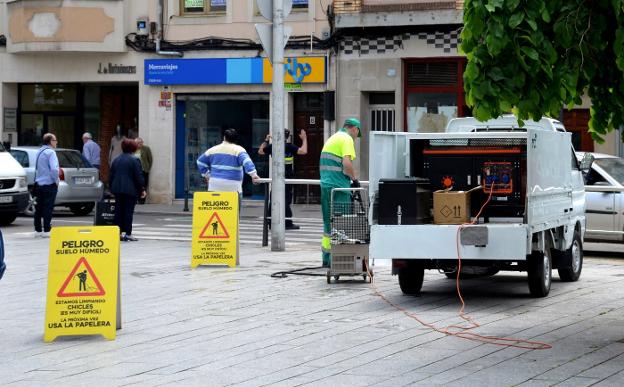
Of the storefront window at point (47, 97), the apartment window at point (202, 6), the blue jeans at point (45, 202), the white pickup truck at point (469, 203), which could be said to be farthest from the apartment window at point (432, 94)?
the white pickup truck at point (469, 203)

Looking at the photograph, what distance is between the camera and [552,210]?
1389 centimetres

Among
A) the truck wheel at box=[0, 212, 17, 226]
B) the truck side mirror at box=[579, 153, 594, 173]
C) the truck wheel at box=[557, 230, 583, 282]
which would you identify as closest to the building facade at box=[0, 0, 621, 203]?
the truck wheel at box=[0, 212, 17, 226]

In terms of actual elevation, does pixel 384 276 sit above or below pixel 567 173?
below

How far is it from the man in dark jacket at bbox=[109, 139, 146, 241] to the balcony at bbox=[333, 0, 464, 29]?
1122cm

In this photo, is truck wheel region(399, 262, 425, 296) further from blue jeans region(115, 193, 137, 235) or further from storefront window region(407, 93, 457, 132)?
storefront window region(407, 93, 457, 132)

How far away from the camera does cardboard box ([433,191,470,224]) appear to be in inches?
516

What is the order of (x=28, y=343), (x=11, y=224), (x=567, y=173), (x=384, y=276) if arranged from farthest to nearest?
(x=11, y=224), (x=384, y=276), (x=567, y=173), (x=28, y=343)

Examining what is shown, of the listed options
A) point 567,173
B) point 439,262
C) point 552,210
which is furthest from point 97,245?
point 567,173

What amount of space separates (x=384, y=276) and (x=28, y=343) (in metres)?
6.19

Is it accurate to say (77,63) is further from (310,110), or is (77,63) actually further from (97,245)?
(97,245)

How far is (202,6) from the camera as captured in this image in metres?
34.0

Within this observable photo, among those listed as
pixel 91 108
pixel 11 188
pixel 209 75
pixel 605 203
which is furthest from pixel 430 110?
pixel 605 203

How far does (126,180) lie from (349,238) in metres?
7.47

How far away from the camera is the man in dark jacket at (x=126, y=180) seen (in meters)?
21.2
